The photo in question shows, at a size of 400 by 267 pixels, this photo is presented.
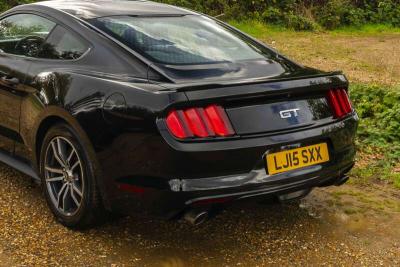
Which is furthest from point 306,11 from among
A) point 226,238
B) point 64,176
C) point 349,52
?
point 64,176

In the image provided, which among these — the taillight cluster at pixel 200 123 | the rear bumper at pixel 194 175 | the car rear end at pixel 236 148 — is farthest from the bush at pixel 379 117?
the taillight cluster at pixel 200 123

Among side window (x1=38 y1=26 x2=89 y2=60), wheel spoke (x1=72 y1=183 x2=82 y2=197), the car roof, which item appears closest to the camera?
wheel spoke (x1=72 y1=183 x2=82 y2=197)

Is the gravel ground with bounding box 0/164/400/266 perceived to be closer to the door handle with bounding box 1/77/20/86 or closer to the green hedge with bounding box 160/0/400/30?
the door handle with bounding box 1/77/20/86

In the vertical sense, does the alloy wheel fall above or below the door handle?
below

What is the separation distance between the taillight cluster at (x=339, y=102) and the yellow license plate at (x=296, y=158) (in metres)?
0.28

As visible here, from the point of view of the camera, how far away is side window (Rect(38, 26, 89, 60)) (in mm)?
Result: 3586

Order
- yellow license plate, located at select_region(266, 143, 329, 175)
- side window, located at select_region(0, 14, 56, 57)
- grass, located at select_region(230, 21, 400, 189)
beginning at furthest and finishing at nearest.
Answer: grass, located at select_region(230, 21, 400, 189) → side window, located at select_region(0, 14, 56, 57) → yellow license plate, located at select_region(266, 143, 329, 175)

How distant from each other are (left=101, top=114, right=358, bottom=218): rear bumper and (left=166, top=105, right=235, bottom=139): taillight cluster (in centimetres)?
6

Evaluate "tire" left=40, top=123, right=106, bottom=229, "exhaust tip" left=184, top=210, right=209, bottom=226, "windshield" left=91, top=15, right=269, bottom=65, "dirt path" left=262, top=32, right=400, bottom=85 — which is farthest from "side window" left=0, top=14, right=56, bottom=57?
"dirt path" left=262, top=32, right=400, bottom=85

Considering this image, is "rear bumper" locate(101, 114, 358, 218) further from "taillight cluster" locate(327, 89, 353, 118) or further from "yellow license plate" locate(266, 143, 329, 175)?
"taillight cluster" locate(327, 89, 353, 118)

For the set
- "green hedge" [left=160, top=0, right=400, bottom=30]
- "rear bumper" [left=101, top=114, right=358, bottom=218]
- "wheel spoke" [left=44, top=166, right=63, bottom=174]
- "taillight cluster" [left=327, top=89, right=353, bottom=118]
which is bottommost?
"green hedge" [left=160, top=0, right=400, bottom=30]

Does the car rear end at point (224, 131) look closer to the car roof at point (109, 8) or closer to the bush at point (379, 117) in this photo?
the car roof at point (109, 8)

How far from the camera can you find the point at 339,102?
3.51 meters

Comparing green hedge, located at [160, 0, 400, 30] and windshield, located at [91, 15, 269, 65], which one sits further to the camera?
green hedge, located at [160, 0, 400, 30]
